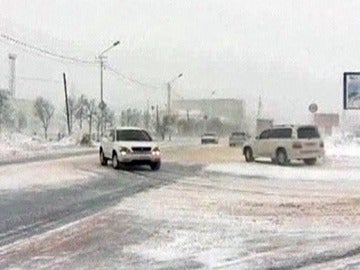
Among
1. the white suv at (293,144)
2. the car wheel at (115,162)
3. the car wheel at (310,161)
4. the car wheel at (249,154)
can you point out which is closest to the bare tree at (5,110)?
the car wheel at (249,154)

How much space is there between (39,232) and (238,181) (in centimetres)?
1233

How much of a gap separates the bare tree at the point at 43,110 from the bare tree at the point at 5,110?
418 centimetres

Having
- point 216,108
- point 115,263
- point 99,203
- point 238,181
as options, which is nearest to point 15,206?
point 99,203

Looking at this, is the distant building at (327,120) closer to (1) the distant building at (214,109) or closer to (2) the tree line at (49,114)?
(2) the tree line at (49,114)

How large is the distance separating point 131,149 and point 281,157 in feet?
29.4

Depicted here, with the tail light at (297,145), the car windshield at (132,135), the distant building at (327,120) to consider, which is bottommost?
the tail light at (297,145)

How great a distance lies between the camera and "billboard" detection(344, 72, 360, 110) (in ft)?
143

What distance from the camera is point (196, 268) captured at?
8648mm

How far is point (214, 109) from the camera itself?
174750 mm

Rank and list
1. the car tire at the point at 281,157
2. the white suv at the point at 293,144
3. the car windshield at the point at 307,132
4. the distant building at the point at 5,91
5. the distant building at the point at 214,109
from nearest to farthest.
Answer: the white suv at the point at 293,144 < the car windshield at the point at 307,132 < the car tire at the point at 281,157 < the distant building at the point at 5,91 < the distant building at the point at 214,109

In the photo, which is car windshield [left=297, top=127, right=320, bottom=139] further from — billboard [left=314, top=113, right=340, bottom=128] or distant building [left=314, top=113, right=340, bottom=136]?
billboard [left=314, top=113, right=340, bottom=128]

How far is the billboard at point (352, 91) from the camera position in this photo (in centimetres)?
4366

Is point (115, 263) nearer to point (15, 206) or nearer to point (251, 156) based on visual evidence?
point (15, 206)

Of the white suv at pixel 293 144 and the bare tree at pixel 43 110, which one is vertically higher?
the bare tree at pixel 43 110
